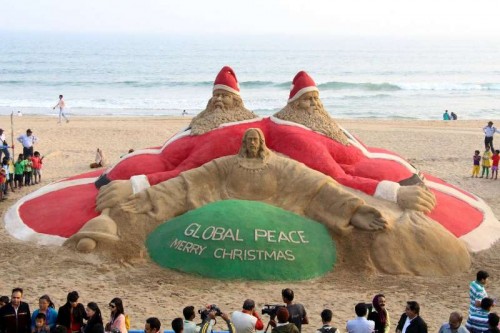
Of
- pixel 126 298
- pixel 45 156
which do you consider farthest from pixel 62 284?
pixel 45 156

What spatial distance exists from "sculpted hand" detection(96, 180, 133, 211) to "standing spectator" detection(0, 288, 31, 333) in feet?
16.7

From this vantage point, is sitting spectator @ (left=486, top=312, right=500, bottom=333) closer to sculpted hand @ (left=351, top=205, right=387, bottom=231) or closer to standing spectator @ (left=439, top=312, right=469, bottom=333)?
standing spectator @ (left=439, top=312, right=469, bottom=333)

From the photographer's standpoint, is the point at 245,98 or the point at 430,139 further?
the point at 245,98

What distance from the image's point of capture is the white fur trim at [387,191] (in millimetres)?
13812

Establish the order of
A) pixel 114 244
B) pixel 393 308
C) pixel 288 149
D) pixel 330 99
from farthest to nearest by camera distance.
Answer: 1. pixel 330 99
2. pixel 288 149
3. pixel 114 244
4. pixel 393 308

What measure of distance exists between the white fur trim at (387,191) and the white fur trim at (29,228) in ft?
18.2

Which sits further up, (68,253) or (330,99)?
(330,99)

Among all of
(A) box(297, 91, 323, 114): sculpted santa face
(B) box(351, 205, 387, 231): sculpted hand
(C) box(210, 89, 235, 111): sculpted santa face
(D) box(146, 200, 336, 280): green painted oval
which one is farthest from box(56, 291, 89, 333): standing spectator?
(A) box(297, 91, 323, 114): sculpted santa face

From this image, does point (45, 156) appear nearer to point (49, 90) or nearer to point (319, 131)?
point (319, 131)

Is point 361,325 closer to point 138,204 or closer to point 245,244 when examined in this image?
point 245,244

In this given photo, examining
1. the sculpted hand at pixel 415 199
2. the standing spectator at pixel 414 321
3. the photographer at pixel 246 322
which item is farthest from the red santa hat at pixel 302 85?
the standing spectator at pixel 414 321

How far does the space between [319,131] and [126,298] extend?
523cm

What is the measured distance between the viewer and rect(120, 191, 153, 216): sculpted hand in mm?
13586

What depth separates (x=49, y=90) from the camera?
5947 cm
